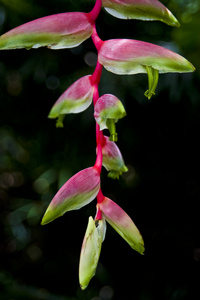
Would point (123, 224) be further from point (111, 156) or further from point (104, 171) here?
point (104, 171)

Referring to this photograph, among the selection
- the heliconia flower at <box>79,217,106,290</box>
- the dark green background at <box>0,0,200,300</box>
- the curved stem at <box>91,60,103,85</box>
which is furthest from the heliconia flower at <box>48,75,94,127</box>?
the dark green background at <box>0,0,200,300</box>

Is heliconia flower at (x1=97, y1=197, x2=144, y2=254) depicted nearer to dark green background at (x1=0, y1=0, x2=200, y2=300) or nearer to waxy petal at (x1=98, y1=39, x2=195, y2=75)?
waxy petal at (x1=98, y1=39, x2=195, y2=75)

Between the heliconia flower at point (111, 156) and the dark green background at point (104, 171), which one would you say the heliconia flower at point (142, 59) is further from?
the dark green background at point (104, 171)

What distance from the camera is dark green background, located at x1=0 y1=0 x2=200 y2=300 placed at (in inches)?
38.2

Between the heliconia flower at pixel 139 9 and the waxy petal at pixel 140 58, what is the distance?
0.10ft

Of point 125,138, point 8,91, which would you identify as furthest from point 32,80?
point 125,138

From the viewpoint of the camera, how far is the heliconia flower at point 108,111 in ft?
1.22

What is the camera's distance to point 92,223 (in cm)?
40

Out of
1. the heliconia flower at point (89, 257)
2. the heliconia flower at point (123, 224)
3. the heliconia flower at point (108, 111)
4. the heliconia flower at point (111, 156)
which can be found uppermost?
the heliconia flower at point (108, 111)

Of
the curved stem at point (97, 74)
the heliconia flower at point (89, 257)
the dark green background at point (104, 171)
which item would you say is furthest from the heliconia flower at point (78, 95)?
the dark green background at point (104, 171)

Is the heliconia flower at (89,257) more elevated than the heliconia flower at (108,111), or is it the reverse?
the heliconia flower at (108,111)

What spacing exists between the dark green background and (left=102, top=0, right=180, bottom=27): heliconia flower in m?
0.48

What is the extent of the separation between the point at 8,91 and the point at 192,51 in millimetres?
487

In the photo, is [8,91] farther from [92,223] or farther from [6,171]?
[92,223]
